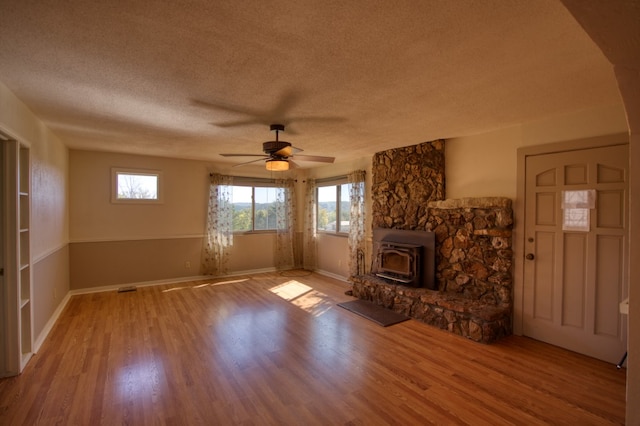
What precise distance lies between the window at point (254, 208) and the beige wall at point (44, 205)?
289cm

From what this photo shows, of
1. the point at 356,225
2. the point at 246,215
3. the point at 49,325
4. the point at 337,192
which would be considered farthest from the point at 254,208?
the point at 49,325

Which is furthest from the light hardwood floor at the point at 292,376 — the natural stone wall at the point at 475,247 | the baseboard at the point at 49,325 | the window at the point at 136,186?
the window at the point at 136,186

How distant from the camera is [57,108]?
9.97 ft

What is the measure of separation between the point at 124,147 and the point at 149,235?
66.8 inches

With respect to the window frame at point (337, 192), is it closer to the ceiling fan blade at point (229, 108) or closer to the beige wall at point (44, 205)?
the ceiling fan blade at point (229, 108)

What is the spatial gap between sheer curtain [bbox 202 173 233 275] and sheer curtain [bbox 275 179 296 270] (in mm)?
1115

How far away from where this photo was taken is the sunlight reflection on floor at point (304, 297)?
178 inches

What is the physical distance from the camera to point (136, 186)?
5672 mm

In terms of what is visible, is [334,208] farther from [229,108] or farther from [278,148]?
[229,108]

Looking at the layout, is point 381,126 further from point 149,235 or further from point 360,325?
point 149,235

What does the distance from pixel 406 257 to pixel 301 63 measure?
326 centimetres

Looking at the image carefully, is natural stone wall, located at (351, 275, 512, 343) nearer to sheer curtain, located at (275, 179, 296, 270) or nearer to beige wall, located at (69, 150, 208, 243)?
sheer curtain, located at (275, 179, 296, 270)

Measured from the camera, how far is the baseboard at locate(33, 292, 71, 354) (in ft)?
10.5

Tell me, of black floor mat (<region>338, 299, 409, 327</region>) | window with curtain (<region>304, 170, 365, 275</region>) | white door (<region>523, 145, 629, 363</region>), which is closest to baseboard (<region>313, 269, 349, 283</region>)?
window with curtain (<region>304, 170, 365, 275</region>)
